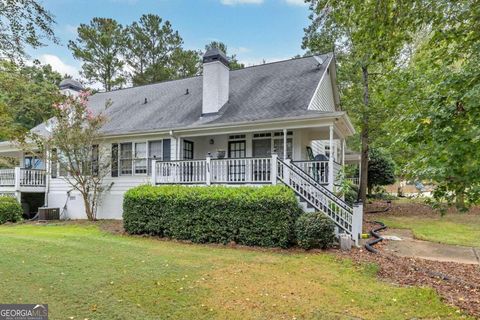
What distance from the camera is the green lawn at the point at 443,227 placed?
9970 mm

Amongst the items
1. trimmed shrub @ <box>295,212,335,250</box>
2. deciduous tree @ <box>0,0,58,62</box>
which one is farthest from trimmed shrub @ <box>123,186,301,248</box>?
deciduous tree @ <box>0,0,58,62</box>

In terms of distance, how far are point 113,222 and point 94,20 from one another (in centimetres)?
2257

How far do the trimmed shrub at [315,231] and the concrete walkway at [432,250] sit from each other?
1.52 metres

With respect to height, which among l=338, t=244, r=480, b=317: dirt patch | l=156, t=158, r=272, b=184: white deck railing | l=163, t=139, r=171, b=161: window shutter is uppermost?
l=163, t=139, r=171, b=161: window shutter

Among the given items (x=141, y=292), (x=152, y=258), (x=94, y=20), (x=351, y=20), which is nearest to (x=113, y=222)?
(x=152, y=258)

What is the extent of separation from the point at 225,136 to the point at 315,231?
5998 millimetres

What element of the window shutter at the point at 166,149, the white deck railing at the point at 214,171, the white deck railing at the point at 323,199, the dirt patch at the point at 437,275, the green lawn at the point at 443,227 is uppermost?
the window shutter at the point at 166,149

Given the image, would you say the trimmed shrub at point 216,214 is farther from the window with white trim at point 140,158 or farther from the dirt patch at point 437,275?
the window with white trim at point 140,158

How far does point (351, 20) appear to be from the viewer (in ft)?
18.1

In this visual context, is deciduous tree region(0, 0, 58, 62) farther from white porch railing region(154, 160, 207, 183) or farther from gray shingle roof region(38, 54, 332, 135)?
gray shingle roof region(38, 54, 332, 135)

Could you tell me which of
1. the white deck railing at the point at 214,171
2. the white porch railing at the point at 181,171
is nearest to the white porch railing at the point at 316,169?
the white deck railing at the point at 214,171

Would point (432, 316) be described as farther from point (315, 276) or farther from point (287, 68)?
point (287, 68)

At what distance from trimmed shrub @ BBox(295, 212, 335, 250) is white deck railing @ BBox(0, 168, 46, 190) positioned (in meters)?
13.0

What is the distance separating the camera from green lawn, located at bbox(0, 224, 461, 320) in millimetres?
4258
